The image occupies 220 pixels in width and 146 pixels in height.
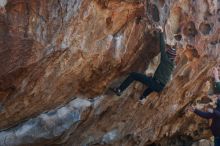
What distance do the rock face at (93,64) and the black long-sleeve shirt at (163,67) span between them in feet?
1.57

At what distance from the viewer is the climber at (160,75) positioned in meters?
7.66

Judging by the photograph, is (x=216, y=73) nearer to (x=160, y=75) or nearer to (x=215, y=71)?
(x=215, y=71)

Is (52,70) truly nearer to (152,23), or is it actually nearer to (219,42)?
(152,23)

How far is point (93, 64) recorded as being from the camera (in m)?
7.76

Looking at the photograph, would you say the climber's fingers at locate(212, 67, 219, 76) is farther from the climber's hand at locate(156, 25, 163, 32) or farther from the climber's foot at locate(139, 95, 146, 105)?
the climber's hand at locate(156, 25, 163, 32)

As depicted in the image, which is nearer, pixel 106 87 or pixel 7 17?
pixel 7 17

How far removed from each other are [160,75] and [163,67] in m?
0.16

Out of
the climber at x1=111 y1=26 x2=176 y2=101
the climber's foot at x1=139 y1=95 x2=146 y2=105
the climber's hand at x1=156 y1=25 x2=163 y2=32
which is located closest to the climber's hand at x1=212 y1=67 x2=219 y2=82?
the climber at x1=111 y1=26 x2=176 y2=101

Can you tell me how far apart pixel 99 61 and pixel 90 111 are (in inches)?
45.4

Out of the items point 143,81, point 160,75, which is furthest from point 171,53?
point 143,81

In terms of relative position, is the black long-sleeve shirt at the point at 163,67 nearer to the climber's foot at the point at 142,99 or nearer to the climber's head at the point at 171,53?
the climber's head at the point at 171,53

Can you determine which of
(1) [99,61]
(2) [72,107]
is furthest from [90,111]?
(1) [99,61]

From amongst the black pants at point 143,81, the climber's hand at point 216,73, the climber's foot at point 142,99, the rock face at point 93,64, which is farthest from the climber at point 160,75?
the climber's hand at point 216,73

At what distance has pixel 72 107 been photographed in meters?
8.09
